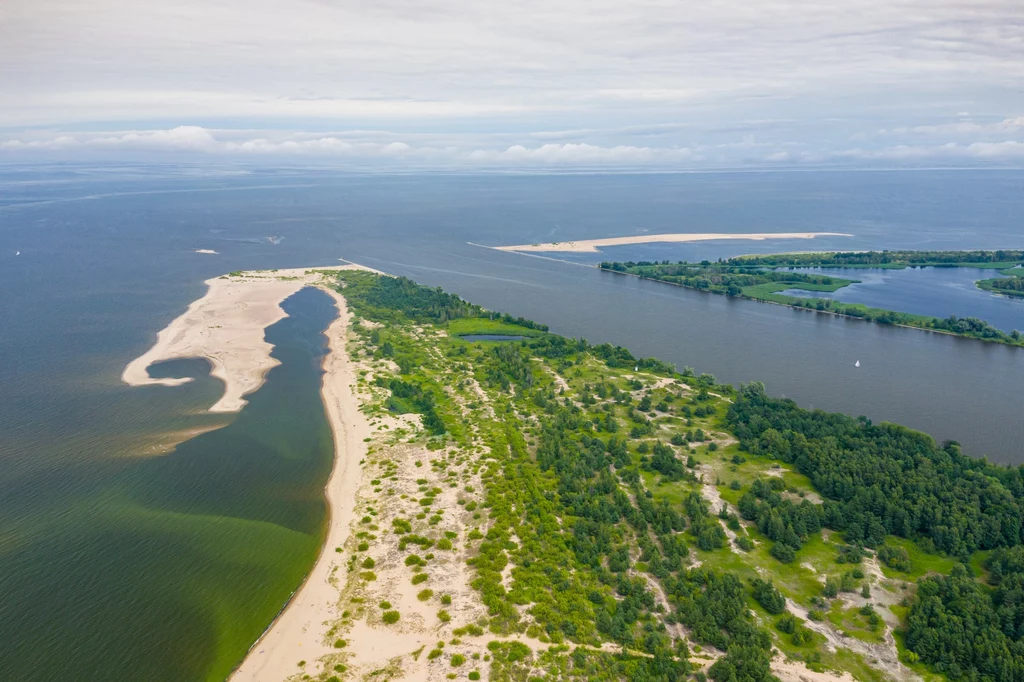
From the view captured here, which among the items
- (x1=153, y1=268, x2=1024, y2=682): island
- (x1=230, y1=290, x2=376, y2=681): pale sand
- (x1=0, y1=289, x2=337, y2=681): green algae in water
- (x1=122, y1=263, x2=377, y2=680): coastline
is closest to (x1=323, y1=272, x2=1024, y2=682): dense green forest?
(x1=153, y1=268, x2=1024, y2=682): island

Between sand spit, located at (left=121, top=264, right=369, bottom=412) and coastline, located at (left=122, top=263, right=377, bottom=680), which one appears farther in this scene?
sand spit, located at (left=121, top=264, right=369, bottom=412)

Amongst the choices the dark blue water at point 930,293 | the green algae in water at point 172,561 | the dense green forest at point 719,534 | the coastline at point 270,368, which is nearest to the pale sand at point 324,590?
the coastline at point 270,368

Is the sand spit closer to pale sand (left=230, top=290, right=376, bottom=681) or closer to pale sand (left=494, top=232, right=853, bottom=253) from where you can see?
pale sand (left=230, top=290, right=376, bottom=681)

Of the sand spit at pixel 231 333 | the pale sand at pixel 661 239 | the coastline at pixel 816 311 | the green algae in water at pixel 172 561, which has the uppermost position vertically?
the pale sand at pixel 661 239

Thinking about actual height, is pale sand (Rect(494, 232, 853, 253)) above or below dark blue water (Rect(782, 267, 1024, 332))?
above

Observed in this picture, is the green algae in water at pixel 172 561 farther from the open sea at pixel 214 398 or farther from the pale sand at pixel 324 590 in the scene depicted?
the pale sand at pixel 324 590

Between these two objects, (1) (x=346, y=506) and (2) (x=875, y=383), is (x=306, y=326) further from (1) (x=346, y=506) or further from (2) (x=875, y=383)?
(2) (x=875, y=383)
